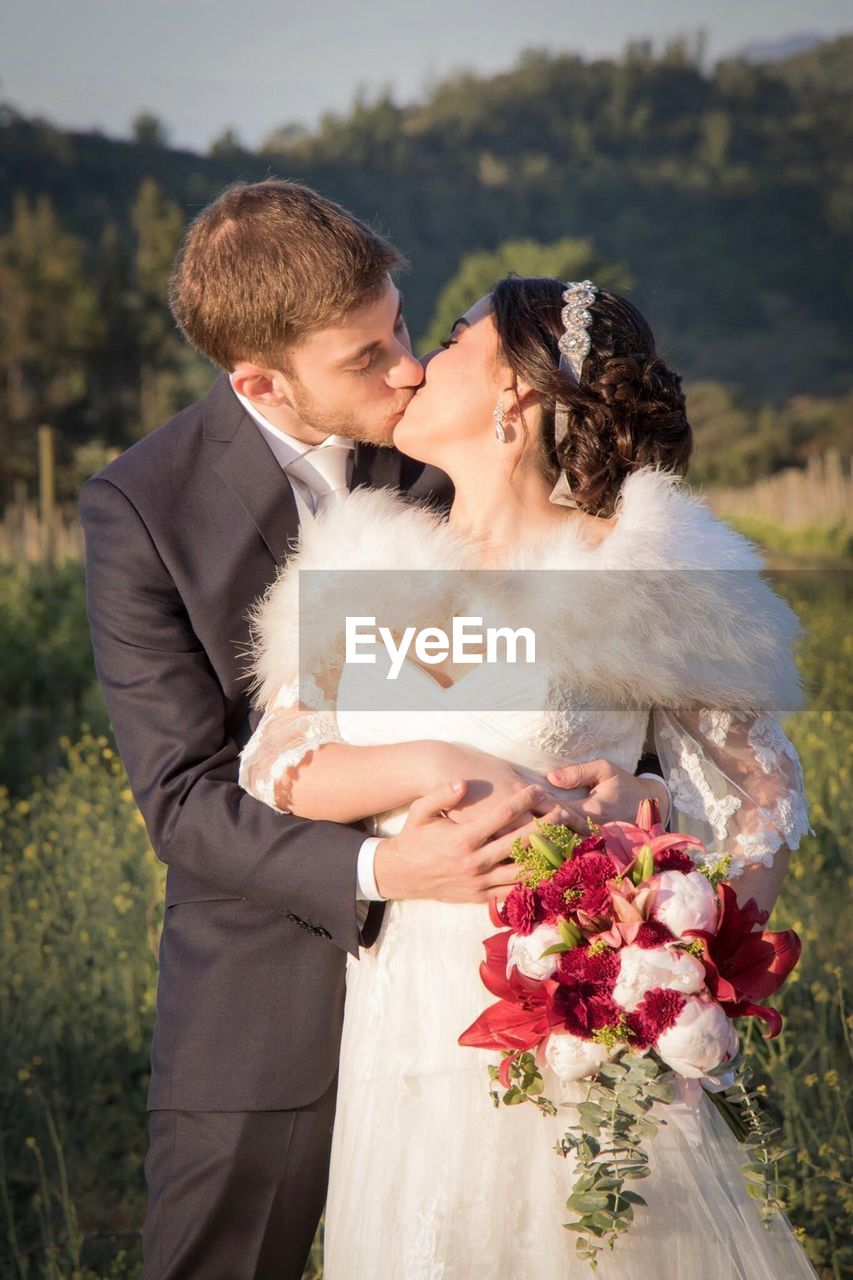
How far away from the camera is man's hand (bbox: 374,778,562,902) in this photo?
228 cm

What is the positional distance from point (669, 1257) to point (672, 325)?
61723mm

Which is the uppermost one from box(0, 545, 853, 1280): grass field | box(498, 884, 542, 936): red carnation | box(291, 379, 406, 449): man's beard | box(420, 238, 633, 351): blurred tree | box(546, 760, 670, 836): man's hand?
box(291, 379, 406, 449): man's beard

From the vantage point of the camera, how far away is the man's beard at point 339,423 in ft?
9.43

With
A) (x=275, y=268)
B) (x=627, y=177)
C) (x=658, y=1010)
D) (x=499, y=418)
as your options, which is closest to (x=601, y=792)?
A: (x=658, y=1010)

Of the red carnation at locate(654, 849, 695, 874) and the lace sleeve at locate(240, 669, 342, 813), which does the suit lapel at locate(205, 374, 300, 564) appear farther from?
the red carnation at locate(654, 849, 695, 874)

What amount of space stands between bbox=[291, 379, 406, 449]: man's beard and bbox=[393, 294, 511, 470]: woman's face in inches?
6.2

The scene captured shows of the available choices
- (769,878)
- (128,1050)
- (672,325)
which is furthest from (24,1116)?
(672,325)

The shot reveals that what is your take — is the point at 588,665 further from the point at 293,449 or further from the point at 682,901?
the point at 293,449

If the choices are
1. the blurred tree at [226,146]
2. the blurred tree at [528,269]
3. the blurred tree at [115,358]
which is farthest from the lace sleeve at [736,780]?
the blurred tree at [226,146]

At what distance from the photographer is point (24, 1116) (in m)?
4.71

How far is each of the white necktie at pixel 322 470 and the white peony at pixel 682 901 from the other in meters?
1.23

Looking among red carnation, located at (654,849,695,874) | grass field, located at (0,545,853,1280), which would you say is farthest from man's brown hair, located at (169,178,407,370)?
red carnation, located at (654,849,695,874)

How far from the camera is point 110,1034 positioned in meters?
4.91

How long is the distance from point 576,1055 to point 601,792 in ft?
1.67
